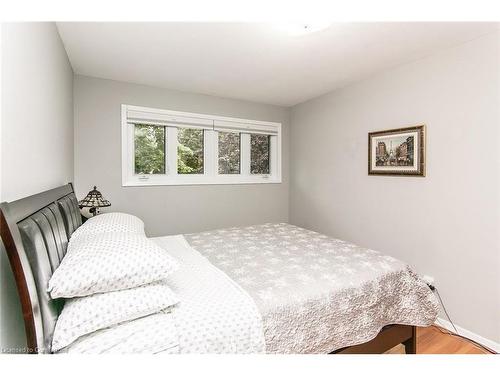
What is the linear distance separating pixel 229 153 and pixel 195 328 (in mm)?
2967

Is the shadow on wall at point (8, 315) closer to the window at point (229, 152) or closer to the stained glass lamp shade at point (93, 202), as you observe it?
the stained glass lamp shade at point (93, 202)

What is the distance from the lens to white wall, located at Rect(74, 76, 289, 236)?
2.90 metres

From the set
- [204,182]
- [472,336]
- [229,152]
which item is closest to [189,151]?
[204,182]

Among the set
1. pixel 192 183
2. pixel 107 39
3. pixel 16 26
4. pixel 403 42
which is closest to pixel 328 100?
pixel 403 42

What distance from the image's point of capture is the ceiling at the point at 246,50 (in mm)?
1945

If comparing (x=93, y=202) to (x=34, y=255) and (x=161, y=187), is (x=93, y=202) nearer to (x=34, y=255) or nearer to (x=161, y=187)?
(x=161, y=187)

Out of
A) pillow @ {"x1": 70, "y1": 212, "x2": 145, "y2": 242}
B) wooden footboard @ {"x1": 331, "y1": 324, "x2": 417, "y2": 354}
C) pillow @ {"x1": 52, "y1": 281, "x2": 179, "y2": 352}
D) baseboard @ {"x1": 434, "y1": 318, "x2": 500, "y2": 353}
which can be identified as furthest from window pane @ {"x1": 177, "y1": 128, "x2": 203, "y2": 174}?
baseboard @ {"x1": 434, "y1": 318, "x2": 500, "y2": 353}

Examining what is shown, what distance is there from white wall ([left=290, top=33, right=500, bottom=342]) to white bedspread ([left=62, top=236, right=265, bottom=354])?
199 centimetres

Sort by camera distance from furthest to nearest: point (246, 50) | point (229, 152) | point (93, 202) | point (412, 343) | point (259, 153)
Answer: point (259, 153), point (229, 152), point (93, 202), point (246, 50), point (412, 343)

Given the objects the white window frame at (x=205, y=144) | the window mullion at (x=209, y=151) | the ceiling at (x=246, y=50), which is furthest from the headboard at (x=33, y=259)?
the window mullion at (x=209, y=151)

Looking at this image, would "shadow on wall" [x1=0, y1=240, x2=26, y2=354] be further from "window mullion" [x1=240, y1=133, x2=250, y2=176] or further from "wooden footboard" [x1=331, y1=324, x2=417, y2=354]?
"window mullion" [x1=240, y1=133, x2=250, y2=176]

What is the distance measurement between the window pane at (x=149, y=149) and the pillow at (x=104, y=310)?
244cm

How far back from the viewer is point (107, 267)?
1006mm
